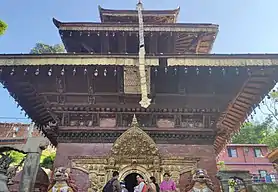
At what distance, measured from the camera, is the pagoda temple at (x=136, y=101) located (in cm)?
937

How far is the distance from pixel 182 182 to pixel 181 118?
7.38 ft

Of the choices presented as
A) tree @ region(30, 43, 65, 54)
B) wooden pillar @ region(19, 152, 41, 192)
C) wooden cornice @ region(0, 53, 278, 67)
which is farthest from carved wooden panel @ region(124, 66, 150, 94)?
tree @ region(30, 43, 65, 54)

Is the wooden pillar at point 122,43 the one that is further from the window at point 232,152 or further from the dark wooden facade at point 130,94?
the window at point 232,152

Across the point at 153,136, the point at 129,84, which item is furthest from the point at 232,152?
the point at 129,84

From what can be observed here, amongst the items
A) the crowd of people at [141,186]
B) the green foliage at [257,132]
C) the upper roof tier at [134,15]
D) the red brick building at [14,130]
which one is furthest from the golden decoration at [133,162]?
the green foliage at [257,132]

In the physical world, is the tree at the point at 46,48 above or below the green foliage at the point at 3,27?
above

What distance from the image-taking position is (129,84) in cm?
1023

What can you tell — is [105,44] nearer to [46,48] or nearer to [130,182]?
[130,182]

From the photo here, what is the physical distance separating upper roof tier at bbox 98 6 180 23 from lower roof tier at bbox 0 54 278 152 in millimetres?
5891

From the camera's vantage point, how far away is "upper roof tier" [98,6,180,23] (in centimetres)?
1509

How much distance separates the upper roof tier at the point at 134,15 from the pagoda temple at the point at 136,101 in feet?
17.9

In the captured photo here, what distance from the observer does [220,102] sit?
418 inches

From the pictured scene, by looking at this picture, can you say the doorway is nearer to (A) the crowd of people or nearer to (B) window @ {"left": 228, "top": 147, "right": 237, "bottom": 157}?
(A) the crowd of people

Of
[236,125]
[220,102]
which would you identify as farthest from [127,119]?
[236,125]
